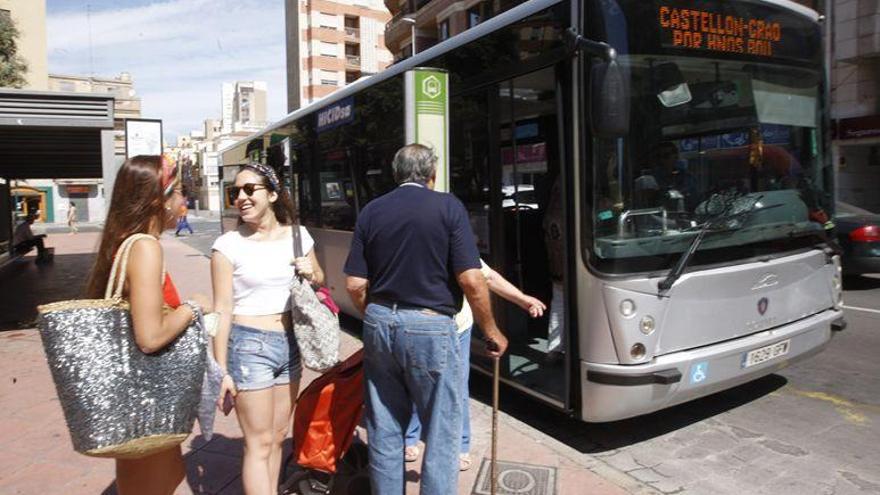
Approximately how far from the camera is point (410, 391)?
9.38ft

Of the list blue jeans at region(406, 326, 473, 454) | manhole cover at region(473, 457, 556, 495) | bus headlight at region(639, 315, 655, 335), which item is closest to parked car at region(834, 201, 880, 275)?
bus headlight at region(639, 315, 655, 335)

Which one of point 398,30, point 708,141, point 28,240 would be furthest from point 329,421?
point 398,30

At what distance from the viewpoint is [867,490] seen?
367 cm

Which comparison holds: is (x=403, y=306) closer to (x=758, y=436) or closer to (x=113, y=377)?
(x=113, y=377)

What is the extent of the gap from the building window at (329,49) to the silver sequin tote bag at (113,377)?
59729 millimetres

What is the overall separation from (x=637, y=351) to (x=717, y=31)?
2.21 metres

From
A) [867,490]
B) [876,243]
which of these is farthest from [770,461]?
[876,243]

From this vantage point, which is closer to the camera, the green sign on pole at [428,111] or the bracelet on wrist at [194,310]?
the bracelet on wrist at [194,310]

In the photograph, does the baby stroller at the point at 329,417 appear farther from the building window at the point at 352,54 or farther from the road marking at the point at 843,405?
the building window at the point at 352,54

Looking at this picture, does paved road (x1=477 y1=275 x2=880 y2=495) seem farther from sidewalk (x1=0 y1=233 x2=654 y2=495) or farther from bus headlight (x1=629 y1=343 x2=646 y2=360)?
bus headlight (x1=629 y1=343 x2=646 y2=360)

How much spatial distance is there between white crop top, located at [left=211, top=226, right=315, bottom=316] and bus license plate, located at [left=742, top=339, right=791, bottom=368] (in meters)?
3.10

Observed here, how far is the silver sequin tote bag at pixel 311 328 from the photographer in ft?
9.66

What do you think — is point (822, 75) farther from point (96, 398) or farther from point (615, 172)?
point (96, 398)

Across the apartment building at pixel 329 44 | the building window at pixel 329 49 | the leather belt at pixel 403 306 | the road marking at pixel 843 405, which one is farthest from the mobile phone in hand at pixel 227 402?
the building window at pixel 329 49
